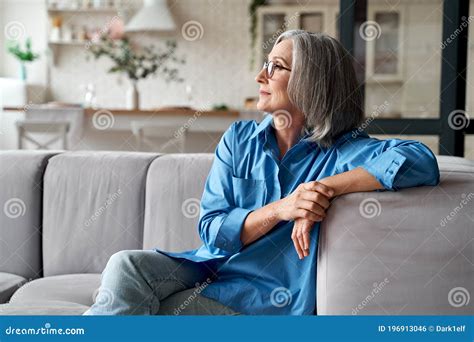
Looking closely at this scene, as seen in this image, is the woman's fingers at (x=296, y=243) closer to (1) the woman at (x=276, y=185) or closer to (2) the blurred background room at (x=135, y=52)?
(1) the woman at (x=276, y=185)

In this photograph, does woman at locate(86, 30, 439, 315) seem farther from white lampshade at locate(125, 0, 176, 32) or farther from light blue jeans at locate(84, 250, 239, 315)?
white lampshade at locate(125, 0, 176, 32)

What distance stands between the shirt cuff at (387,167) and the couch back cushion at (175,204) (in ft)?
2.67

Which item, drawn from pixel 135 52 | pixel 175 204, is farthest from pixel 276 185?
pixel 135 52

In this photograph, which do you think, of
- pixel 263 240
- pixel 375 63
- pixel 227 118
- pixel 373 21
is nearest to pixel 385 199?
pixel 263 240

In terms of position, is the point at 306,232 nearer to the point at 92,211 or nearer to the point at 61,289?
the point at 61,289

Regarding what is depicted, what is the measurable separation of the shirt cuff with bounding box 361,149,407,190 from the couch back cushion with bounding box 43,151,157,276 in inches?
39.2

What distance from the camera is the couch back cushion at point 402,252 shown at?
146 cm

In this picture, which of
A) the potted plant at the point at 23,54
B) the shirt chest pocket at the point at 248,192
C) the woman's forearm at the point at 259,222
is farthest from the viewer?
the potted plant at the point at 23,54

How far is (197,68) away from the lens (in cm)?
727

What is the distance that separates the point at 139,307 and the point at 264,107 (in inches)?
21.7

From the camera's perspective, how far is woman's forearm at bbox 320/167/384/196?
1.48 meters

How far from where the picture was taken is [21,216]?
7.74 ft

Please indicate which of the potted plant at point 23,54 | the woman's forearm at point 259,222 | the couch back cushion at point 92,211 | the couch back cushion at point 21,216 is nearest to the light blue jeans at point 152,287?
the woman's forearm at point 259,222

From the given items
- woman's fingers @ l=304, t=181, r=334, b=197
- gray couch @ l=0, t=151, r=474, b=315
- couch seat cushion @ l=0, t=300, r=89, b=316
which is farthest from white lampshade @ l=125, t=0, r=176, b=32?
woman's fingers @ l=304, t=181, r=334, b=197
